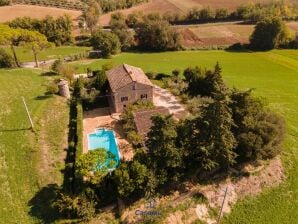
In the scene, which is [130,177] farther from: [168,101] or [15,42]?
[15,42]

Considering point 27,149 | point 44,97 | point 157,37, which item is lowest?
point 27,149

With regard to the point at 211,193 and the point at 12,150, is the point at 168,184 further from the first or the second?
the point at 12,150

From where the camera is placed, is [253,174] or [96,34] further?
[96,34]

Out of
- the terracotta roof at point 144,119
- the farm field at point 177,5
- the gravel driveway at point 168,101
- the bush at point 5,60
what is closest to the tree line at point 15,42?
the bush at point 5,60

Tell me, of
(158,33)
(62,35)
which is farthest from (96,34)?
(158,33)

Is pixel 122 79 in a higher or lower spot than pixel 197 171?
higher

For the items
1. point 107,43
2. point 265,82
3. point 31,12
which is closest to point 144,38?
point 107,43
